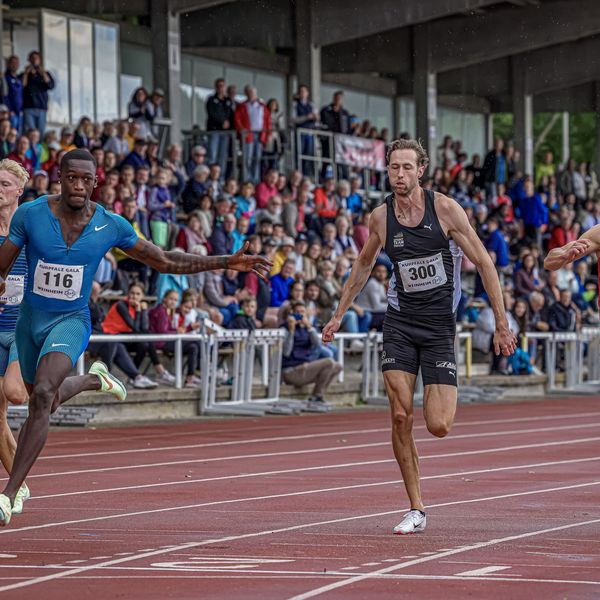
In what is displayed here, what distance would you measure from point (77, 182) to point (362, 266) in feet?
6.24

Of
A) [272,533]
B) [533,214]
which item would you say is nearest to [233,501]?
[272,533]

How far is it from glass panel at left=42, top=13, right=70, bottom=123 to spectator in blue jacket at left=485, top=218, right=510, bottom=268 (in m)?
8.42

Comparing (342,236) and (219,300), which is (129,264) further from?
(342,236)

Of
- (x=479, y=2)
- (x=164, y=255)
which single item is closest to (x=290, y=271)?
(x=479, y=2)

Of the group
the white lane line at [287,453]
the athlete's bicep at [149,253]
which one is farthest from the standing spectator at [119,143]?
the athlete's bicep at [149,253]

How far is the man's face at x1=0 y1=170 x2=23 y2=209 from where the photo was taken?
10.8 metres

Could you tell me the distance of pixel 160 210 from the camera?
23250mm

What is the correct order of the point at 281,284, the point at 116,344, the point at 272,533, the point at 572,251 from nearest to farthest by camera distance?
the point at 572,251 < the point at 272,533 < the point at 116,344 < the point at 281,284

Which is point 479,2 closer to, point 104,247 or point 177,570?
point 104,247

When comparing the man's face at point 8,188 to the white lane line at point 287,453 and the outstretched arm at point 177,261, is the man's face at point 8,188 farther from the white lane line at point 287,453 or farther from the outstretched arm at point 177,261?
the white lane line at point 287,453

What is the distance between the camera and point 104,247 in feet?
31.8

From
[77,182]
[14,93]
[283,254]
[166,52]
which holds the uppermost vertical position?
[166,52]

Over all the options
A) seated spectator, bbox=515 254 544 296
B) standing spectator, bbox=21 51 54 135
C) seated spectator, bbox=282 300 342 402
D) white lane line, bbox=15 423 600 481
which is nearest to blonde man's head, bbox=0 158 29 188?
white lane line, bbox=15 423 600 481

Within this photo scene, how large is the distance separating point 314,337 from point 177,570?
15084mm
